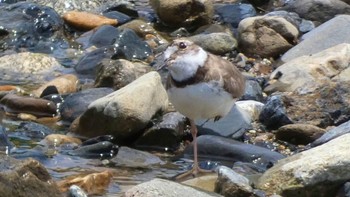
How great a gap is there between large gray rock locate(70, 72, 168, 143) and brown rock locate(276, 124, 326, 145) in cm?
131

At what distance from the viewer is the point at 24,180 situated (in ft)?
18.8

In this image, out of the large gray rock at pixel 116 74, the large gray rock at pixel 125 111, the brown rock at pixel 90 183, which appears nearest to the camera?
the brown rock at pixel 90 183

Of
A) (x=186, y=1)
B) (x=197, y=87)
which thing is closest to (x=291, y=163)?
(x=197, y=87)

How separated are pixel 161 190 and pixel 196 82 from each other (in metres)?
1.76

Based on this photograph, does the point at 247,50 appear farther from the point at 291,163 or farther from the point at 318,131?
the point at 291,163

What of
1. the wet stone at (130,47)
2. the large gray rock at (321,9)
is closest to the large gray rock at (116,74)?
the wet stone at (130,47)

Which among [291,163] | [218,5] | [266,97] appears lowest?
[218,5]

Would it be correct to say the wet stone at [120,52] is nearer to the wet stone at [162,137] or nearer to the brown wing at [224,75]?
the wet stone at [162,137]

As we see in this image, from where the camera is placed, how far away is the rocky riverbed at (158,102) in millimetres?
6871

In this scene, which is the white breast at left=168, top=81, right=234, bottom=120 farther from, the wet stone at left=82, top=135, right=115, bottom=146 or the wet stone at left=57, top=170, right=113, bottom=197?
the wet stone at left=82, top=135, right=115, bottom=146

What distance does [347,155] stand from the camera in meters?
6.71

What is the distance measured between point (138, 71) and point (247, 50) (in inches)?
87.5

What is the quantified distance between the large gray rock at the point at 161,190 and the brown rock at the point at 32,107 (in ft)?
13.5

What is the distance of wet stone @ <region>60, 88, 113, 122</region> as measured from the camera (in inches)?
397
